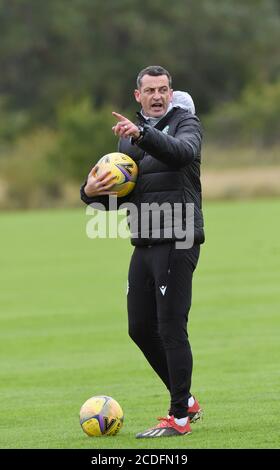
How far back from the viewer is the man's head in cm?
832

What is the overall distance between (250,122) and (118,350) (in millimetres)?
61732

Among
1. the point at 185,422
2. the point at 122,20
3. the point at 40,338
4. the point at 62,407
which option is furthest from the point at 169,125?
the point at 122,20

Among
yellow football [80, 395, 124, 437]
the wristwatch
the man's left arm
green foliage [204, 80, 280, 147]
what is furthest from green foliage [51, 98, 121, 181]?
the wristwatch

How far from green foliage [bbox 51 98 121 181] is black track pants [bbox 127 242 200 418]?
55.6 metres

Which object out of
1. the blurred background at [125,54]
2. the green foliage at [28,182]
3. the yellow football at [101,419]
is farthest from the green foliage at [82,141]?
the yellow football at [101,419]

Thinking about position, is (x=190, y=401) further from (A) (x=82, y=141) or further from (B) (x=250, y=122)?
(B) (x=250, y=122)

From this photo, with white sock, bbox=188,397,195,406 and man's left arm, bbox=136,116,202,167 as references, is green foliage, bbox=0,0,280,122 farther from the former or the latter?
man's left arm, bbox=136,116,202,167

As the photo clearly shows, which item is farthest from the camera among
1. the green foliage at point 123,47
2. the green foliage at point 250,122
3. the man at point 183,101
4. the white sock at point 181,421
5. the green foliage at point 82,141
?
the green foliage at point 123,47

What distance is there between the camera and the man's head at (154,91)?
832cm

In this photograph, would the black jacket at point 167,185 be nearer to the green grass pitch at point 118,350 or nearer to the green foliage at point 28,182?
the green grass pitch at point 118,350

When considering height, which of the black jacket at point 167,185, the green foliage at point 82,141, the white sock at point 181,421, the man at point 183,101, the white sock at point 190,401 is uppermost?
the green foliage at point 82,141

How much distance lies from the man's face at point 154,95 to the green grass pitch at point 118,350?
2.26 meters

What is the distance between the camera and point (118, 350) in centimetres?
1454
